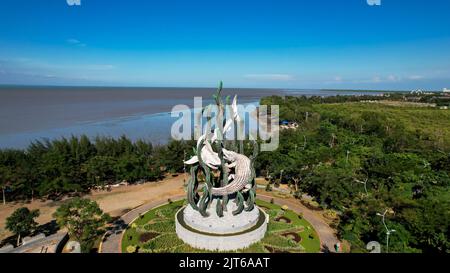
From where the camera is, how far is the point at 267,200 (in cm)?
3453

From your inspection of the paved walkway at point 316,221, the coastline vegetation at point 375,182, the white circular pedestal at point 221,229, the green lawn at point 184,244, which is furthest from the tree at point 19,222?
the coastline vegetation at point 375,182

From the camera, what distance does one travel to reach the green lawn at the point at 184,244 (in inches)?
953

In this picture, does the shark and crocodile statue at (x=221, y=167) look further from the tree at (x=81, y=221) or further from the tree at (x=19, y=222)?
the tree at (x=19, y=222)

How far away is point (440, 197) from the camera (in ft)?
94.7

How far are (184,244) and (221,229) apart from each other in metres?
3.49

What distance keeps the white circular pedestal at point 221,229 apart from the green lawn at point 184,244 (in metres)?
0.62

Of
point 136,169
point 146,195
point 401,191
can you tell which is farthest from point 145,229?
point 401,191

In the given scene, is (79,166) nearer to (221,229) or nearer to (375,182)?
(221,229)

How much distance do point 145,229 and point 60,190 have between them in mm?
15158

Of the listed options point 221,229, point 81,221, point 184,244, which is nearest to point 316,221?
point 221,229

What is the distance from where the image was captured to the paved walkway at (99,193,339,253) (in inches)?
973

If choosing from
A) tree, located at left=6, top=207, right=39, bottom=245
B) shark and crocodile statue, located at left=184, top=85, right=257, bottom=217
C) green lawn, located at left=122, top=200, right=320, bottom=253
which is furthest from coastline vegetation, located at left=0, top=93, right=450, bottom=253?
shark and crocodile statue, located at left=184, top=85, right=257, bottom=217

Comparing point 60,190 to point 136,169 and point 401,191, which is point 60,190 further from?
point 401,191
